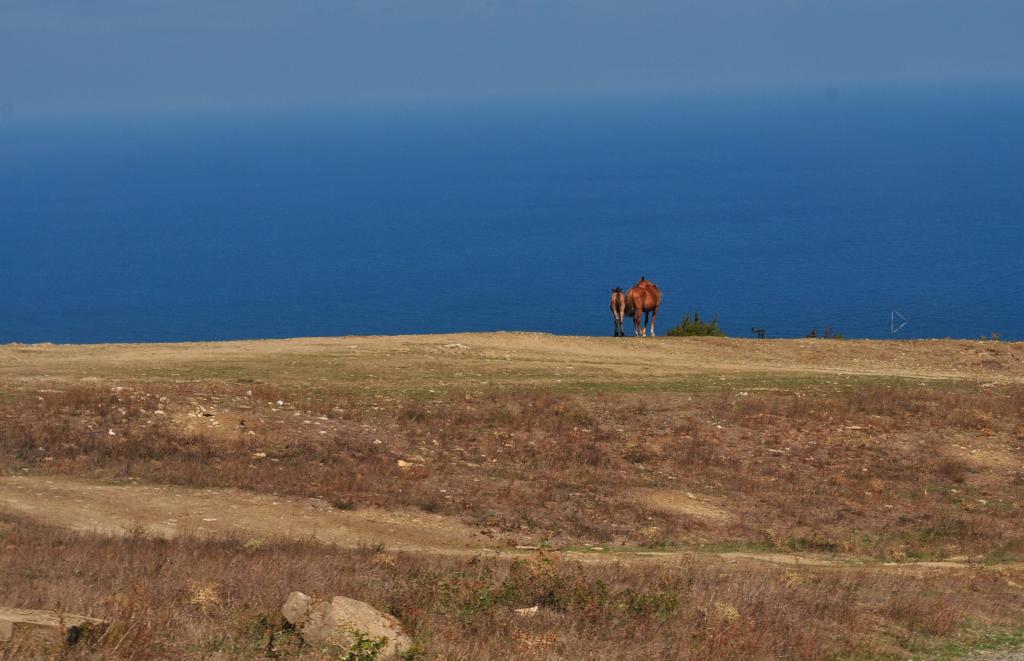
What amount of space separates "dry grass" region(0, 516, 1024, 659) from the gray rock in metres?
0.18

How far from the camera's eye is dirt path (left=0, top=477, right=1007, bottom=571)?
1800 centimetres

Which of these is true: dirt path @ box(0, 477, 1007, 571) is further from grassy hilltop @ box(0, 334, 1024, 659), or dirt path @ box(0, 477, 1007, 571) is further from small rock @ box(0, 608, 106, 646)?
small rock @ box(0, 608, 106, 646)

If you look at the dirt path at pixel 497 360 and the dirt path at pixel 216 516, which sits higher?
the dirt path at pixel 497 360

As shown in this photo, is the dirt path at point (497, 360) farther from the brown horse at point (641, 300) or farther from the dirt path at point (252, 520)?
the dirt path at point (252, 520)

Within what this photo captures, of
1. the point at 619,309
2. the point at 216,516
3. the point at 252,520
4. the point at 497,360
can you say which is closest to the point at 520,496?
the point at 252,520

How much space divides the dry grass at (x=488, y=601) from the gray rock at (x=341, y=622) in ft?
0.61

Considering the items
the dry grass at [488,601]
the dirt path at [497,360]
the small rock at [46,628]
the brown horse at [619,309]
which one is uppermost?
the brown horse at [619,309]

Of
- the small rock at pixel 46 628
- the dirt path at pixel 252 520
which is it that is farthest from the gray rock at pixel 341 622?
the dirt path at pixel 252 520

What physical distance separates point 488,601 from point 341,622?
2495 mm

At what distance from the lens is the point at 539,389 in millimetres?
28094

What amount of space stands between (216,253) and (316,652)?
195 m

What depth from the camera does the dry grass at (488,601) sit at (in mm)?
11984

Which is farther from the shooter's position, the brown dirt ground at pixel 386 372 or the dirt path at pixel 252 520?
the brown dirt ground at pixel 386 372

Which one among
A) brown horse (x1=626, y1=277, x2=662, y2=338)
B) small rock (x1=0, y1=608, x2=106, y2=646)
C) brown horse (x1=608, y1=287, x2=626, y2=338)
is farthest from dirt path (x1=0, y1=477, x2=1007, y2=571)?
brown horse (x1=626, y1=277, x2=662, y2=338)
